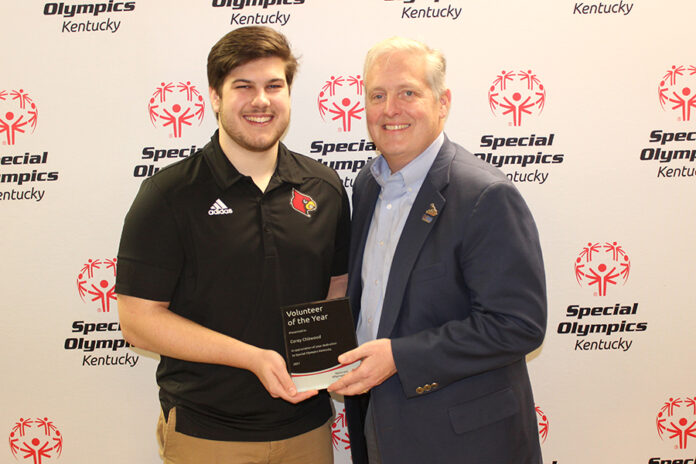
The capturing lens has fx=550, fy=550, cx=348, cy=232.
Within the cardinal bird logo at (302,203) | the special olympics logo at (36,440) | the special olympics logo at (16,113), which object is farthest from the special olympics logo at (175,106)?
the special olympics logo at (36,440)

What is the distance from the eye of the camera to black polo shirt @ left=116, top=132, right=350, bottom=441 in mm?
1947

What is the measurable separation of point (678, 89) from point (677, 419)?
1728mm

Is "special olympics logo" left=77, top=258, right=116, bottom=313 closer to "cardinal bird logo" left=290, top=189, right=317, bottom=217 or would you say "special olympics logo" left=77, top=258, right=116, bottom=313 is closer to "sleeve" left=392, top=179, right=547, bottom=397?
"cardinal bird logo" left=290, top=189, right=317, bottom=217

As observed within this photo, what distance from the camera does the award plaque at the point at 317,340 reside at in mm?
1795

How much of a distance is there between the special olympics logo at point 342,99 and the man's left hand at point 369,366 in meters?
1.32

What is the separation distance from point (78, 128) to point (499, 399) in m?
2.28

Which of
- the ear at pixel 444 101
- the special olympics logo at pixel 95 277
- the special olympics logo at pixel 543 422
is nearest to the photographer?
the ear at pixel 444 101

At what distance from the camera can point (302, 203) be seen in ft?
6.95

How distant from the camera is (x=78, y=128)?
8.86ft

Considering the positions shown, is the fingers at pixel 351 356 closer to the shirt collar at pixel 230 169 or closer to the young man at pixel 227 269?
the young man at pixel 227 269

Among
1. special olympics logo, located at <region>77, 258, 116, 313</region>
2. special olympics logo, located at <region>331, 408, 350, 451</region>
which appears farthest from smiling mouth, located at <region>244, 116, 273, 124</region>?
special olympics logo, located at <region>331, 408, 350, 451</region>

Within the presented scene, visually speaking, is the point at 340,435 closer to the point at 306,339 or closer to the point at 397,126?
the point at 306,339

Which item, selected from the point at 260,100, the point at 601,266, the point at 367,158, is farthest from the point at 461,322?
the point at 601,266

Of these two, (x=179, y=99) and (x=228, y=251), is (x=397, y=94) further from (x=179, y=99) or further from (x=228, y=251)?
(x=179, y=99)
